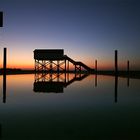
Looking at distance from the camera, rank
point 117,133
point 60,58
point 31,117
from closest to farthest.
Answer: point 117,133
point 31,117
point 60,58

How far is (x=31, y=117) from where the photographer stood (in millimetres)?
6207

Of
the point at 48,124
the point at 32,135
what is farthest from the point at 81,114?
the point at 32,135

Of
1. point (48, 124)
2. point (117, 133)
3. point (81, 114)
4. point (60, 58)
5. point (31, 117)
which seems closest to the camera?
point (117, 133)

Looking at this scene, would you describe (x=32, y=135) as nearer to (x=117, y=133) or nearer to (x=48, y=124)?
(x=48, y=124)

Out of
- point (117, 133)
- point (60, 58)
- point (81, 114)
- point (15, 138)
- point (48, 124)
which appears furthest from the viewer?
point (60, 58)

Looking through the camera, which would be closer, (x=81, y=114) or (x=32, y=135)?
(x=32, y=135)

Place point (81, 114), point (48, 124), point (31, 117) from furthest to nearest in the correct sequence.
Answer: point (81, 114)
point (31, 117)
point (48, 124)

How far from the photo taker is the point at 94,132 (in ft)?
15.7

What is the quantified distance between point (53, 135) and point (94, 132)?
81 cm

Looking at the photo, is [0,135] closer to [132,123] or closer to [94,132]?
[94,132]

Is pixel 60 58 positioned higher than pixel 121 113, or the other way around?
pixel 60 58

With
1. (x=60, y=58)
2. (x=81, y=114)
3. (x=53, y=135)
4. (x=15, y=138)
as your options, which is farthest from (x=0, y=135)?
(x=60, y=58)

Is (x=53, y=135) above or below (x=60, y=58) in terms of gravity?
below

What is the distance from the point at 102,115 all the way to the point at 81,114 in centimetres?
57
